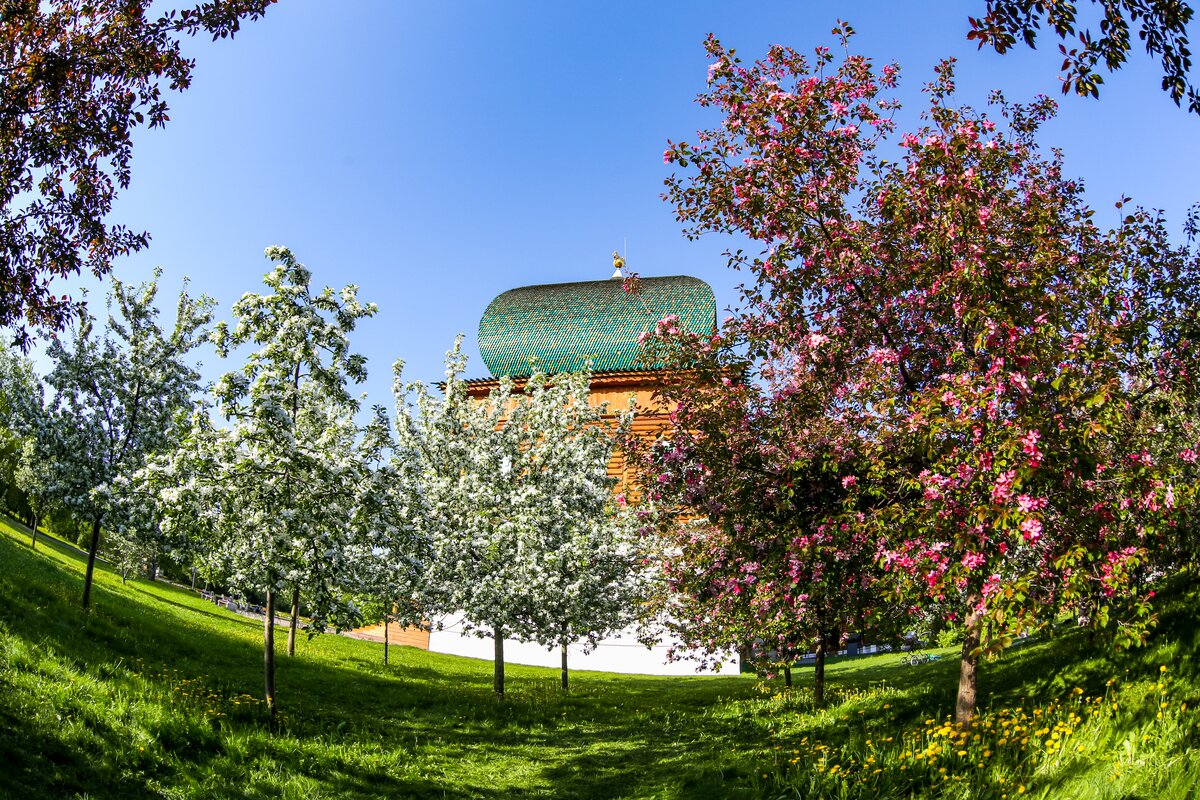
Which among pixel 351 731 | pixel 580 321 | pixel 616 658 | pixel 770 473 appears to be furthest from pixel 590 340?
pixel 770 473

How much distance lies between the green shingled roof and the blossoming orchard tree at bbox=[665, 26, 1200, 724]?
94.7 ft

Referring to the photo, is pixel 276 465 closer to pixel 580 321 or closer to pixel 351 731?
pixel 351 731

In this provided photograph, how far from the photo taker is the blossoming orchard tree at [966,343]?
736cm

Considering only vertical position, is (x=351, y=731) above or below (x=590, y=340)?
below

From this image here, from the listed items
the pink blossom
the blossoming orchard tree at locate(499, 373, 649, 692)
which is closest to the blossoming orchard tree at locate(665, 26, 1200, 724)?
the pink blossom

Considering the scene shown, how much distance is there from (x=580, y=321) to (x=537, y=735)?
2725 centimetres

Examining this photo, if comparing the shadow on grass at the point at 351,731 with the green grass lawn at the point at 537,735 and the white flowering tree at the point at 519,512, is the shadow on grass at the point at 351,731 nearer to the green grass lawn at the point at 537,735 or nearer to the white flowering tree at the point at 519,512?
the green grass lawn at the point at 537,735

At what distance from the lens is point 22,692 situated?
9594mm

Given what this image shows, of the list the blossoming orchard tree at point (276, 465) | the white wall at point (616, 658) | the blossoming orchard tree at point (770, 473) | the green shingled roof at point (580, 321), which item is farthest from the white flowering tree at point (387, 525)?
the green shingled roof at point (580, 321)

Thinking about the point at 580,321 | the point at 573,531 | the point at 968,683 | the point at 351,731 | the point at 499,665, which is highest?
the point at 580,321

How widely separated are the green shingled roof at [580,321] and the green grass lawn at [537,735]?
23.1m

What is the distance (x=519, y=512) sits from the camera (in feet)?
64.8

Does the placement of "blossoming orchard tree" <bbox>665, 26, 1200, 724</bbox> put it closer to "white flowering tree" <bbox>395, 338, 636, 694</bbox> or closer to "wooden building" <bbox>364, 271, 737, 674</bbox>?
"white flowering tree" <bbox>395, 338, 636, 694</bbox>

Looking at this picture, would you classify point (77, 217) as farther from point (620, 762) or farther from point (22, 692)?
point (620, 762)
